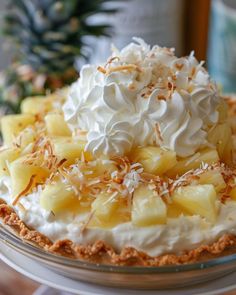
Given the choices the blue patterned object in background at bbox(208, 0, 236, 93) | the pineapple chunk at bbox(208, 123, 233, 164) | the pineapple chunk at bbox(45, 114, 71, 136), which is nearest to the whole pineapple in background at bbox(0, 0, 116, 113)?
the blue patterned object in background at bbox(208, 0, 236, 93)

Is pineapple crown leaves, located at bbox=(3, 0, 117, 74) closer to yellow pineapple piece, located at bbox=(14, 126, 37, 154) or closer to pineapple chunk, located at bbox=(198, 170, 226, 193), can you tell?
yellow pineapple piece, located at bbox=(14, 126, 37, 154)

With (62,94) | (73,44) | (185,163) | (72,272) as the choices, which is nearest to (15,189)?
(72,272)

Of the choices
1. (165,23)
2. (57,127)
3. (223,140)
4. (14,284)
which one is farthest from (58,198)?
(165,23)

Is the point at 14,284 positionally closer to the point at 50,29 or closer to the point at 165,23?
the point at 50,29

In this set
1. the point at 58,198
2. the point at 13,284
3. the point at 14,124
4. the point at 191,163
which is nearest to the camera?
the point at 58,198

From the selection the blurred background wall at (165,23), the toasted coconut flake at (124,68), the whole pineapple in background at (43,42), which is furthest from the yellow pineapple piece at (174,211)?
the blurred background wall at (165,23)

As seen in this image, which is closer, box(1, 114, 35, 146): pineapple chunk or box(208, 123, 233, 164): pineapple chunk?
box(208, 123, 233, 164): pineapple chunk

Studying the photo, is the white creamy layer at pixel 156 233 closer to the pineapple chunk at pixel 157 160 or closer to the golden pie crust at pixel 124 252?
the golden pie crust at pixel 124 252
